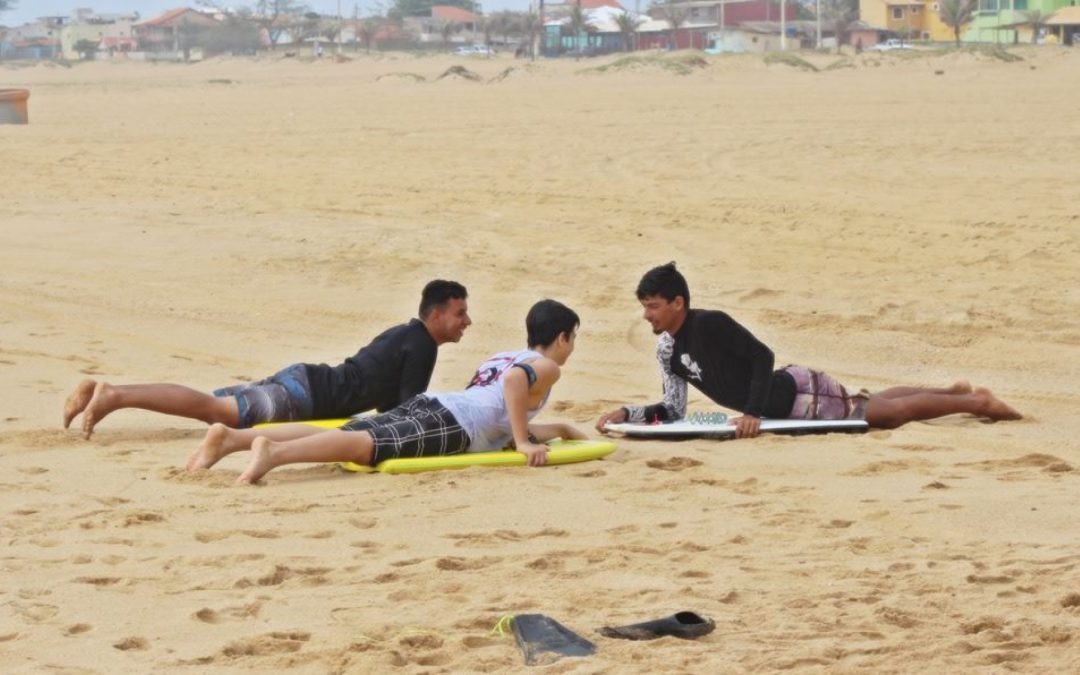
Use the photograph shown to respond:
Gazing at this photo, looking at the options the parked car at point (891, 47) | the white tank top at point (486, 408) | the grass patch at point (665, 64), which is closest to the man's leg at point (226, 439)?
the white tank top at point (486, 408)

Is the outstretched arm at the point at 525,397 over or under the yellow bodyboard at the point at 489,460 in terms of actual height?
over

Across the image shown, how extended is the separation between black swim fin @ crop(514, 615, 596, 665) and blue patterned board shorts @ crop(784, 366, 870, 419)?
3199mm

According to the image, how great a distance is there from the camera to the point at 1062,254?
12.1m

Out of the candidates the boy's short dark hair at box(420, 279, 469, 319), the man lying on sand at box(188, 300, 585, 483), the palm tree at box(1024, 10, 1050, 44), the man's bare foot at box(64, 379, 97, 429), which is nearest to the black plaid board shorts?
the man lying on sand at box(188, 300, 585, 483)

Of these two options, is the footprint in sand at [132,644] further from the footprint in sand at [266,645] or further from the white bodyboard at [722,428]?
the white bodyboard at [722,428]

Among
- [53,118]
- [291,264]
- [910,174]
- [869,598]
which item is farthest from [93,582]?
[53,118]

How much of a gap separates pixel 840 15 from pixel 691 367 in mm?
81781

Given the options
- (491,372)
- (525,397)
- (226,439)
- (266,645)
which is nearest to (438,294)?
(491,372)

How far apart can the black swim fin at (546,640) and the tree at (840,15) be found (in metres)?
70.8

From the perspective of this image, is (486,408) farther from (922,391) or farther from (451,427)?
(922,391)

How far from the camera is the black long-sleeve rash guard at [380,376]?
23.7 feet

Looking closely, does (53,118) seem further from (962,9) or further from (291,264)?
(962,9)

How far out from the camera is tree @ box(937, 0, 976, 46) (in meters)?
72.6

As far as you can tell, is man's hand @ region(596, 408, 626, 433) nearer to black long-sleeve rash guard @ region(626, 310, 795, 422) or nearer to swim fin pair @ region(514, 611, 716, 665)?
black long-sleeve rash guard @ region(626, 310, 795, 422)
